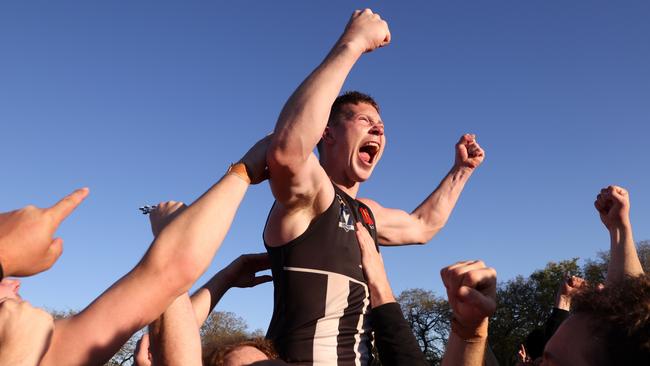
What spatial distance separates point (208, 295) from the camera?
172 inches

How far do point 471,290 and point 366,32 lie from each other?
1.81 meters

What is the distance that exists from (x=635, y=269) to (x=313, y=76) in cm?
287

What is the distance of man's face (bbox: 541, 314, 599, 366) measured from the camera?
2.35 meters

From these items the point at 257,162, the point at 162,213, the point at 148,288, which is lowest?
the point at 148,288

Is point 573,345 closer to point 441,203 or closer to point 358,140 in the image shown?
point 358,140

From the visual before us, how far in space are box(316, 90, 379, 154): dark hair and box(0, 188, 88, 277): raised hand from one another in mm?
3123

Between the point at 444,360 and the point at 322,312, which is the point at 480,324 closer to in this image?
the point at 444,360

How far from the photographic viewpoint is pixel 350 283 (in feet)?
12.7

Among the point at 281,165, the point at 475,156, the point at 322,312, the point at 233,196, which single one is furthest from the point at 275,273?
the point at 475,156

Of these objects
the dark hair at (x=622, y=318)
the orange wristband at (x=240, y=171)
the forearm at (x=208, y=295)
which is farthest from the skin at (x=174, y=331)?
the dark hair at (x=622, y=318)

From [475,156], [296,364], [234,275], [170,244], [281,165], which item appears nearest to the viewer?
[170,244]

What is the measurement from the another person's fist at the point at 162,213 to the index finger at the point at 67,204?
56 centimetres

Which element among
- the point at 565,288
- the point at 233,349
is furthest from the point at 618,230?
the point at 233,349

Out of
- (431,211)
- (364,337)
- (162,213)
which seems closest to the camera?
(162,213)
